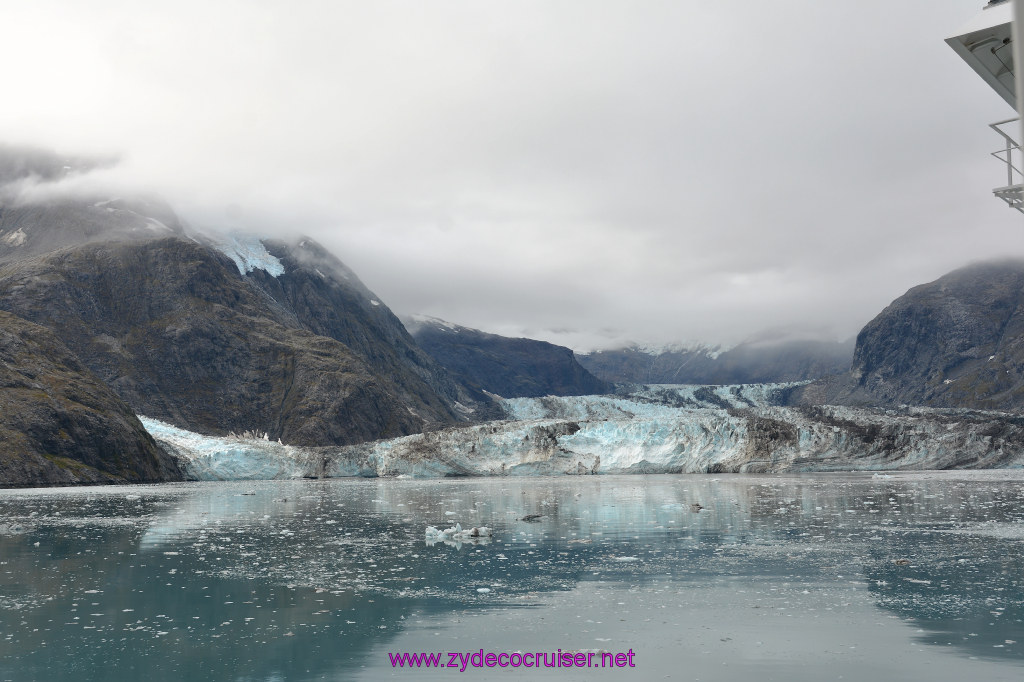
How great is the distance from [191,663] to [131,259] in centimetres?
18358

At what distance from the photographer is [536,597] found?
18.3 meters

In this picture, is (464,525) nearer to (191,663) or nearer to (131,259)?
(191,663)

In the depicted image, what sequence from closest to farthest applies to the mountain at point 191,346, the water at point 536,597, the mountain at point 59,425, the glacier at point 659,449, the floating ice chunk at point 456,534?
the water at point 536,597, the floating ice chunk at point 456,534, the mountain at point 59,425, the glacier at point 659,449, the mountain at point 191,346

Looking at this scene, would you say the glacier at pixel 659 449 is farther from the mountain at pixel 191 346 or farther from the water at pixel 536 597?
the water at pixel 536 597

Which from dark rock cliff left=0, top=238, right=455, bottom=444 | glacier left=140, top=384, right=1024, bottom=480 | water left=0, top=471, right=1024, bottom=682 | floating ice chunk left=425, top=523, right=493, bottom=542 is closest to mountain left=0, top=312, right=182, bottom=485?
glacier left=140, top=384, right=1024, bottom=480

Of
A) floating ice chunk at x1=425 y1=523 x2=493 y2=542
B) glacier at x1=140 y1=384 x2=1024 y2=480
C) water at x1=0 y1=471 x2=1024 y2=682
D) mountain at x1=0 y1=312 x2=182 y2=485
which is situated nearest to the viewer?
water at x1=0 y1=471 x2=1024 y2=682

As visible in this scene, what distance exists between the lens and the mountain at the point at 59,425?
87375mm

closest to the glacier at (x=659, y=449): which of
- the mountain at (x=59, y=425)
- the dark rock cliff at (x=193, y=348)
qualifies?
the mountain at (x=59, y=425)

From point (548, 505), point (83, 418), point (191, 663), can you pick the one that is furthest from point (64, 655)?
point (83, 418)

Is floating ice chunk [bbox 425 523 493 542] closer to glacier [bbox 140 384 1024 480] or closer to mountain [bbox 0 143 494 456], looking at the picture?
glacier [bbox 140 384 1024 480]

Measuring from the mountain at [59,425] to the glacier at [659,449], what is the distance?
253 inches

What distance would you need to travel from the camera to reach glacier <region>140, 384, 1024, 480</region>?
89.4 meters

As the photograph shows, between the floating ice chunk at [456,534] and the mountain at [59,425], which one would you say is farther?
the mountain at [59,425]

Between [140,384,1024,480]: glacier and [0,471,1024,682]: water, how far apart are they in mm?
57046
